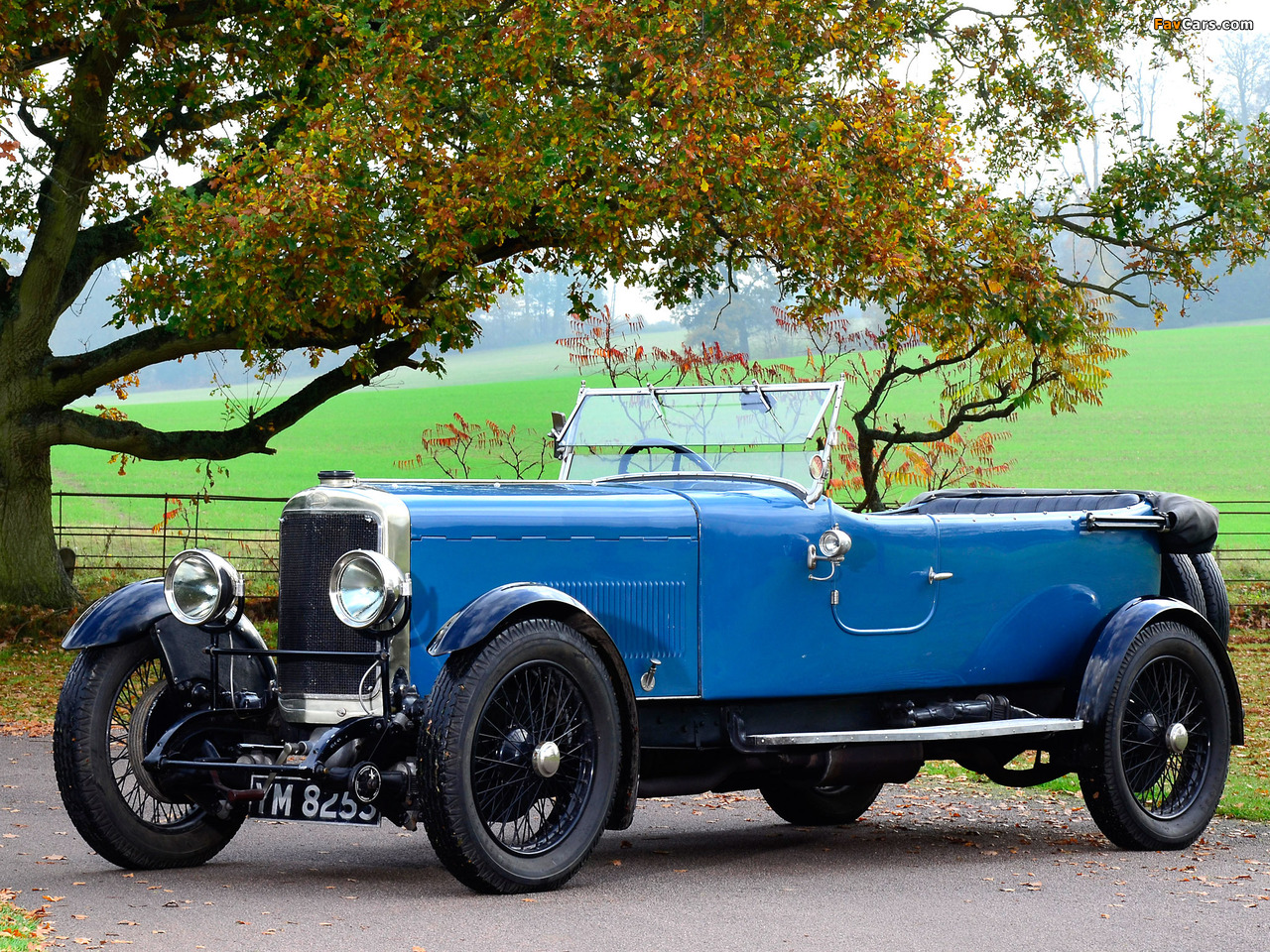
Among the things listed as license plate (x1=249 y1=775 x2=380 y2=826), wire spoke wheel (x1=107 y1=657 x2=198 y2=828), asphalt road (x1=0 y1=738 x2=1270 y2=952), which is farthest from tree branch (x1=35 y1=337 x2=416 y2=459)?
license plate (x1=249 y1=775 x2=380 y2=826)

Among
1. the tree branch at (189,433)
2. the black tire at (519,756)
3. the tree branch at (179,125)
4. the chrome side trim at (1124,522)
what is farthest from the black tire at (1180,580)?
the tree branch at (179,125)

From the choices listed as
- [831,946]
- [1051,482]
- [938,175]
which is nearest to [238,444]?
[938,175]

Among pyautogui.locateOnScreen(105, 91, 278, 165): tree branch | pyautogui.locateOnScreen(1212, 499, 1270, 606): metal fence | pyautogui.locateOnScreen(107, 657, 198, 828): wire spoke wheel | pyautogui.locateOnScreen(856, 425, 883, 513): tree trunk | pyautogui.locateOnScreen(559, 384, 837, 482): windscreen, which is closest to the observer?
pyautogui.locateOnScreen(107, 657, 198, 828): wire spoke wheel

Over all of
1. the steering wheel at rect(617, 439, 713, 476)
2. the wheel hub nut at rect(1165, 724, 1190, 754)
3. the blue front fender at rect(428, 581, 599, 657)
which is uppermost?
the steering wheel at rect(617, 439, 713, 476)

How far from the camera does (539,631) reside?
5523 millimetres

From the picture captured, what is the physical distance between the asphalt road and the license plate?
317 millimetres

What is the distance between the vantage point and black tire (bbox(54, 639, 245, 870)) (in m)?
5.91

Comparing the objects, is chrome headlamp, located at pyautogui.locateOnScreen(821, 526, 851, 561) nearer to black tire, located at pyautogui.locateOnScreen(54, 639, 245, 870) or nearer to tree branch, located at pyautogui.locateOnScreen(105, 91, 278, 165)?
black tire, located at pyautogui.locateOnScreen(54, 639, 245, 870)

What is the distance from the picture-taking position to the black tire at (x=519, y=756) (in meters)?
5.26

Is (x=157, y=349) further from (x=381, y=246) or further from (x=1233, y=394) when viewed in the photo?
(x=1233, y=394)

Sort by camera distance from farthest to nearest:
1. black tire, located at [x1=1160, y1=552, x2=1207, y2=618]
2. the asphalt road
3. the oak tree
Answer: the oak tree, black tire, located at [x1=1160, y1=552, x2=1207, y2=618], the asphalt road

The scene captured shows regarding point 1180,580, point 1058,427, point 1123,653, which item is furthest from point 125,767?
point 1058,427

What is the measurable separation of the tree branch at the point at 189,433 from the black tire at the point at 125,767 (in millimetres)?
10664

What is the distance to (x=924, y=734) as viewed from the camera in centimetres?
645
